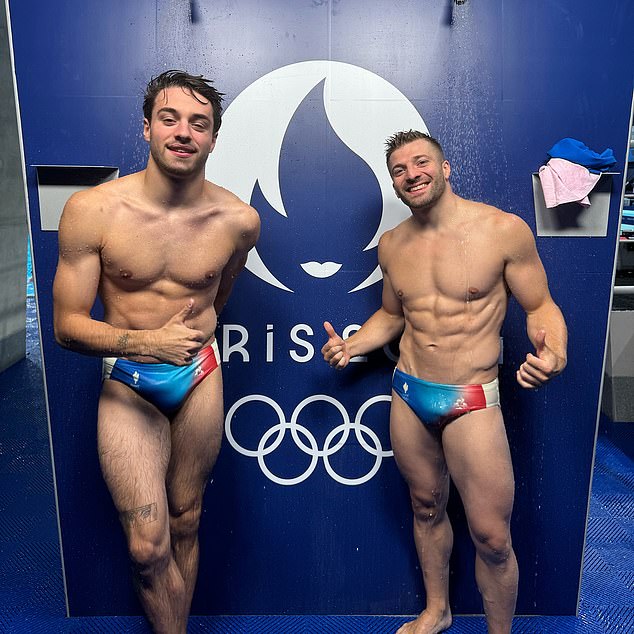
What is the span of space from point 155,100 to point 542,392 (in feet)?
6.98

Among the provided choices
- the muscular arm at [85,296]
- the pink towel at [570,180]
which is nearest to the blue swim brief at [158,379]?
the muscular arm at [85,296]

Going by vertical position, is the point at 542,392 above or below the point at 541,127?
below

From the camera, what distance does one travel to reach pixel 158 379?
8.46 ft

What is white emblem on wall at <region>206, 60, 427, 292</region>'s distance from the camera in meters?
2.94

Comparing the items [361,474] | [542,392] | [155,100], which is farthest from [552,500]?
[155,100]

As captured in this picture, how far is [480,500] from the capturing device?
2713 millimetres

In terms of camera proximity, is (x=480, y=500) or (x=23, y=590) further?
(x=23, y=590)

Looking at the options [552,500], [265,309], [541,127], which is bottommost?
[552,500]

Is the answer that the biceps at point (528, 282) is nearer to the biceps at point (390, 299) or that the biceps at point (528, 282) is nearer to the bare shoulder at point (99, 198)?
the biceps at point (390, 299)

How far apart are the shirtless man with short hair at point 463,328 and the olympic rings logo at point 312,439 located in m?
0.35

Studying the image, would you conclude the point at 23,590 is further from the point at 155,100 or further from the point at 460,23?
the point at 460,23

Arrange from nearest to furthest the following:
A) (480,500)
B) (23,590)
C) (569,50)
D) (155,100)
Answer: (155,100) → (480,500) → (569,50) → (23,590)

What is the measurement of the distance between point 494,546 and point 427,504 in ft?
1.17

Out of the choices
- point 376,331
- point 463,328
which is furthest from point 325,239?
point 463,328
